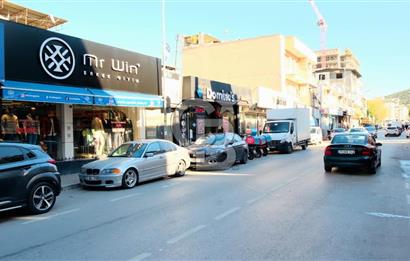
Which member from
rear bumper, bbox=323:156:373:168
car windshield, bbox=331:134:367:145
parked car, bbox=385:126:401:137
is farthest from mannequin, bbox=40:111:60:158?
parked car, bbox=385:126:401:137

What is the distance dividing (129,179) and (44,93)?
465 cm

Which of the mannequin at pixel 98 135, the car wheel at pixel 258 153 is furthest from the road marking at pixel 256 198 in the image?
the car wheel at pixel 258 153

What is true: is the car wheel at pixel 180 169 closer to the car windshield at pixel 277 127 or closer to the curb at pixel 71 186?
the curb at pixel 71 186

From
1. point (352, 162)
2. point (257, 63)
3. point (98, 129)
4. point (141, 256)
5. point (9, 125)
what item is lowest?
point (141, 256)

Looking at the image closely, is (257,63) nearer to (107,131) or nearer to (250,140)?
(250,140)

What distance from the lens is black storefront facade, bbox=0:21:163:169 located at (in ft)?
43.3

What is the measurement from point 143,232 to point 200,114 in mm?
19211

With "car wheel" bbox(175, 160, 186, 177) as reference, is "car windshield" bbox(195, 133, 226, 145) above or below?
above

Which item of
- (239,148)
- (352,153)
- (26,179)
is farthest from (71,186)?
(352,153)

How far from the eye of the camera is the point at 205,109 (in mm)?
25984

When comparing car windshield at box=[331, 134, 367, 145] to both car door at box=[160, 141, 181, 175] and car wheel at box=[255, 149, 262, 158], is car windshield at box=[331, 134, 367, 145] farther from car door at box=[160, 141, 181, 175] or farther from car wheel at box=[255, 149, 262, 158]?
car wheel at box=[255, 149, 262, 158]

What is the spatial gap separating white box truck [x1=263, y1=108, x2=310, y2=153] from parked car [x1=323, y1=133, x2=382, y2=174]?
967 centimetres

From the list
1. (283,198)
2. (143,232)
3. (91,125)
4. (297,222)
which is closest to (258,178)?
(283,198)

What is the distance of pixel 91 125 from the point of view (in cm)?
1712
